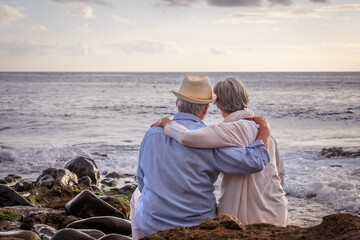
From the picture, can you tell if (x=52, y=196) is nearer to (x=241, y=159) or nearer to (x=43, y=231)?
(x=43, y=231)

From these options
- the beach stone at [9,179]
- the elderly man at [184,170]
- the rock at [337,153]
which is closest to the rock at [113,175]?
the beach stone at [9,179]

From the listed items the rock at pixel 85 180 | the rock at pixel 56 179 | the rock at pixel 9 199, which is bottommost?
the rock at pixel 85 180

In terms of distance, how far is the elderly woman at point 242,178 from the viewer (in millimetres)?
3777

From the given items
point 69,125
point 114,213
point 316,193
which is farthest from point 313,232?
point 69,125

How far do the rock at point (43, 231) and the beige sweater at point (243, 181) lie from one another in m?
2.27

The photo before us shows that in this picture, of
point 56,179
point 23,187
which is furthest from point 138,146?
point 23,187

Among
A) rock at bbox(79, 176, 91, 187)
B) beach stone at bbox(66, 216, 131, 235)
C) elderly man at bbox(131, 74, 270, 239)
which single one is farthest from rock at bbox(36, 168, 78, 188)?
elderly man at bbox(131, 74, 270, 239)

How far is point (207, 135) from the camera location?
3.62 m

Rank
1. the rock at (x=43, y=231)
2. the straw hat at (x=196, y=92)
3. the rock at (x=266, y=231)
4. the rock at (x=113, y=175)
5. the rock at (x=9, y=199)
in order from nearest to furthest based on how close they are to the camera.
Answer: the rock at (x=266, y=231) < the straw hat at (x=196, y=92) < the rock at (x=43, y=231) < the rock at (x=9, y=199) < the rock at (x=113, y=175)

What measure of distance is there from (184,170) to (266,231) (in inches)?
38.4

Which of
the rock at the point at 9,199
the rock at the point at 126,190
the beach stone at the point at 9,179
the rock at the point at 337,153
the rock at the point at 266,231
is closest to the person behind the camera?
the rock at the point at 266,231

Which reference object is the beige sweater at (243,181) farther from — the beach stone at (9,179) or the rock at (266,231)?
the beach stone at (9,179)

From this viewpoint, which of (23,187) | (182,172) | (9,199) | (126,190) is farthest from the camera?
(126,190)

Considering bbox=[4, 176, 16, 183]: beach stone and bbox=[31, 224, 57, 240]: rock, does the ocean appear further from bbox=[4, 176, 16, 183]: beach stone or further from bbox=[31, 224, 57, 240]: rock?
bbox=[31, 224, 57, 240]: rock
